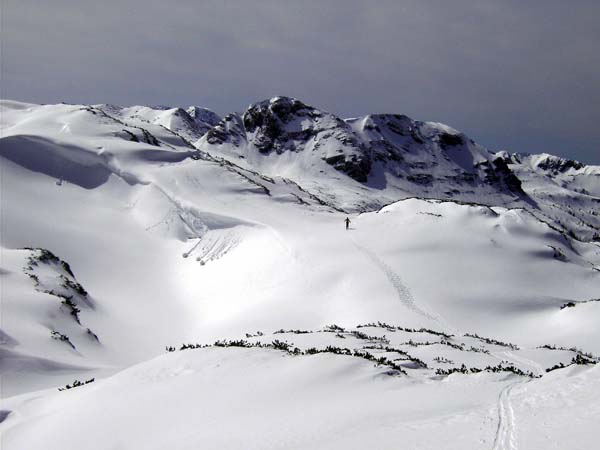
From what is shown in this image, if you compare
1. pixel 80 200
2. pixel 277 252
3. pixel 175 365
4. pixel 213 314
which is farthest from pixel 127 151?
pixel 175 365

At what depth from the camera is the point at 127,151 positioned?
203 feet

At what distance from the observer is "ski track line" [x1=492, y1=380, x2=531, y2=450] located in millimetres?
6965

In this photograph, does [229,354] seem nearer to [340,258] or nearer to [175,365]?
[175,365]

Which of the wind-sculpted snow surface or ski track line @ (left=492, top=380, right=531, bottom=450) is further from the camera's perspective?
the wind-sculpted snow surface

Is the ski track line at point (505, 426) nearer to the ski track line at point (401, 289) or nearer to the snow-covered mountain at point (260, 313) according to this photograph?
the snow-covered mountain at point (260, 313)

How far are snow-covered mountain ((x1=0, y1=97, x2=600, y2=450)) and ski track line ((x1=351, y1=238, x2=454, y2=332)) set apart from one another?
0.44ft

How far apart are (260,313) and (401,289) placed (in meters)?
9.23

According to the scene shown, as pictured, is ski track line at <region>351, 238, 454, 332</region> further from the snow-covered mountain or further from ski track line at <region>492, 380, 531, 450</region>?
ski track line at <region>492, 380, 531, 450</region>

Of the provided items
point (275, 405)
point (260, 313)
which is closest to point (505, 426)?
point (275, 405)

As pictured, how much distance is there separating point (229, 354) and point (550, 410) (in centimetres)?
758

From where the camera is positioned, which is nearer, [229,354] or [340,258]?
[229,354]

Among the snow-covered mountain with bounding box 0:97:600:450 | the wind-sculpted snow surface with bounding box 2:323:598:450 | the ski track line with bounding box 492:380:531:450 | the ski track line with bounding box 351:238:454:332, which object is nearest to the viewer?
the ski track line with bounding box 492:380:531:450

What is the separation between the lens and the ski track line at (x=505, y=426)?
696 centimetres

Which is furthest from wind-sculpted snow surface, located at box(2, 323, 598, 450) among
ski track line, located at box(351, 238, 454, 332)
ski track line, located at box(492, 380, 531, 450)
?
ski track line, located at box(351, 238, 454, 332)
